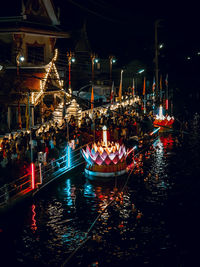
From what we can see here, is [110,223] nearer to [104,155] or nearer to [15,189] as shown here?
[15,189]

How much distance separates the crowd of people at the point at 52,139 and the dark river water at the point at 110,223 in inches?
64.1

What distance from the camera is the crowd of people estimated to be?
53.0 feet

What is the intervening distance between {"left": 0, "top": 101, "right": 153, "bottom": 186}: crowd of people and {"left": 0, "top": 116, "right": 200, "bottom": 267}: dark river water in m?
1.63

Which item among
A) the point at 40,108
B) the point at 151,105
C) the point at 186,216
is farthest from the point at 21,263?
the point at 151,105

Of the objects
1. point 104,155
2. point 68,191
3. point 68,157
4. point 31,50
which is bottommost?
point 68,191

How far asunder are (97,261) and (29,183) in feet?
21.5

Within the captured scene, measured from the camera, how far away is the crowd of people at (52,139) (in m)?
16.1

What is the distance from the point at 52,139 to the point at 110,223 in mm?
8213

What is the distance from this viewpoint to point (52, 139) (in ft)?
68.4

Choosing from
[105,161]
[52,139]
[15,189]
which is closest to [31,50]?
[52,139]

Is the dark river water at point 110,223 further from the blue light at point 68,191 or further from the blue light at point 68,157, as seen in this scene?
the blue light at point 68,157

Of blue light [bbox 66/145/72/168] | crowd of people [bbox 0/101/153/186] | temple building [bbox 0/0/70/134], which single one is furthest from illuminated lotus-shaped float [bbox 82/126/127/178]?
temple building [bbox 0/0/70/134]

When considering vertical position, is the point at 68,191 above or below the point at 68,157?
below

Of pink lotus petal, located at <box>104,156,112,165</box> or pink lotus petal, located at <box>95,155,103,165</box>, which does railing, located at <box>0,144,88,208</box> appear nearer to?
pink lotus petal, located at <box>95,155,103,165</box>
